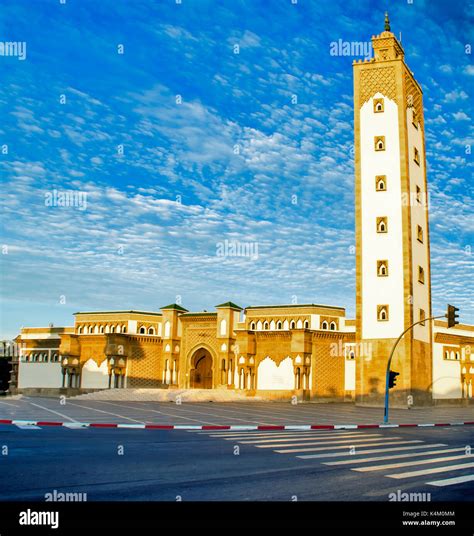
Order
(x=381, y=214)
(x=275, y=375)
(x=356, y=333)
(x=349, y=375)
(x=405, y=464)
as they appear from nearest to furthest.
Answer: (x=405, y=464)
(x=356, y=333)
(x=381, y=214)
(x=349, y=375)
(x=275, y=375)

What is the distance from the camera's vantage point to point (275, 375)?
44688 mm

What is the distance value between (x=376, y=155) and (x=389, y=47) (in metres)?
8.28

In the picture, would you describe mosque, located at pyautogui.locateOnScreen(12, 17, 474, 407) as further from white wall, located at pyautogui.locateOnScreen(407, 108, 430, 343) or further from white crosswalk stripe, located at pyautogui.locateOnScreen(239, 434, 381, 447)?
white crosswalk stripe, located at pyautogui.locateOnScreen(239, 434, 381, 447)

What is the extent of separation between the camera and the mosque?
126ft

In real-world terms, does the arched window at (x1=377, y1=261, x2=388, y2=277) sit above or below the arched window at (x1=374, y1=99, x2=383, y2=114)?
below

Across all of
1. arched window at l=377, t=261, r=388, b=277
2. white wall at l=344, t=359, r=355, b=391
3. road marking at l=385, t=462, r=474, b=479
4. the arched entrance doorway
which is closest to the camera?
road marking at l=385, t=462, r=474, b=479

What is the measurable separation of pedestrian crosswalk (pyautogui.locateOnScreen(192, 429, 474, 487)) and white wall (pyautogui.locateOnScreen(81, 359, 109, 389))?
33.4 meters

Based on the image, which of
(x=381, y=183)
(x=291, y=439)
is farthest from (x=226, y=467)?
(x=381, y=183)

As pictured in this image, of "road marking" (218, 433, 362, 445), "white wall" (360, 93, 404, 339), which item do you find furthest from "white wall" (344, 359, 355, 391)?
"road marking" (218, 433, 362, 445)

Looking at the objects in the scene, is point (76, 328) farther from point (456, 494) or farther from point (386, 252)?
point (456, 494)

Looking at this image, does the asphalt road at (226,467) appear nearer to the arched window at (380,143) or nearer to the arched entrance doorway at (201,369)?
the arched window at (380,143)

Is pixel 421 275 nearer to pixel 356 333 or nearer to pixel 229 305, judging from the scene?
pixel 356 333

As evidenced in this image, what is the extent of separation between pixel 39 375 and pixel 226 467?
47164mm
